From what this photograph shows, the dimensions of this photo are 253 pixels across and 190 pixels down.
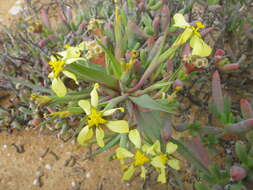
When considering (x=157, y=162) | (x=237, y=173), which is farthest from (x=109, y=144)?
(x=237, y=173)

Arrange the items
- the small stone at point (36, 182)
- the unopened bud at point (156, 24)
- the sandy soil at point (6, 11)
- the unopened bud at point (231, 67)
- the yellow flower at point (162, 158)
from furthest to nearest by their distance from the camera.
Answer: the sandy soil at point (6, 11) < the small stone at point (36, 182) < the unopened bud at point (156, 24) < the unopened bud at point (231, 67) < the yellow flower at point (162, 158)

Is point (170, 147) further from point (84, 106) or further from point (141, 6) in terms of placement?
point (141, 6)

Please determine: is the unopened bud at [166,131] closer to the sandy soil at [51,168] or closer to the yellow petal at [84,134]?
the yellow petal at [84,134]

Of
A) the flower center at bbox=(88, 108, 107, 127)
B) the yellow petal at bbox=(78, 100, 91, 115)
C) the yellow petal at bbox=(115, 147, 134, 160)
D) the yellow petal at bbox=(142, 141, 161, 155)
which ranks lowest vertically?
the yellow petal at bbox=(115, 147, 134, 160)

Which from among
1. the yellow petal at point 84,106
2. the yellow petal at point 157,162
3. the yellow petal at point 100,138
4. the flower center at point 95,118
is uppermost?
the yellow petal at point 84,106

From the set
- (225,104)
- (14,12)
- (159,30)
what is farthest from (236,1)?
(14,12)

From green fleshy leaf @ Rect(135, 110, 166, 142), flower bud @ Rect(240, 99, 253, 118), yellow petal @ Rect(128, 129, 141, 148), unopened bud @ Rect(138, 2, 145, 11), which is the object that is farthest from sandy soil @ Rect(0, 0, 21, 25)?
flower bud @ Rect(240, 99, 253, 118)

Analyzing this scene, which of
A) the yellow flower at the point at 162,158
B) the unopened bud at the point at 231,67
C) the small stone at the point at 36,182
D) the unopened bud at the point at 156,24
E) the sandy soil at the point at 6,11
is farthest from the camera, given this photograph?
the sandy soil at the point at 6,11

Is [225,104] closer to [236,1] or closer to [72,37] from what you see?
[236,1]

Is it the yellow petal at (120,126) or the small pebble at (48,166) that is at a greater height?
the yellow petal at (120,126)

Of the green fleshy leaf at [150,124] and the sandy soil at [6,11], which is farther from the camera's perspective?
the sandy soil at [6,11]

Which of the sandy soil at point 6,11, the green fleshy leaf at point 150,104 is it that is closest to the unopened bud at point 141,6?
the green fleshy leaf at point 150,104

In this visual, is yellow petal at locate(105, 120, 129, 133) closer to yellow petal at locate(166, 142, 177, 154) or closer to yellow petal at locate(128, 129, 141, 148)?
yellow petal at locate(128, 129, 141, 148)
